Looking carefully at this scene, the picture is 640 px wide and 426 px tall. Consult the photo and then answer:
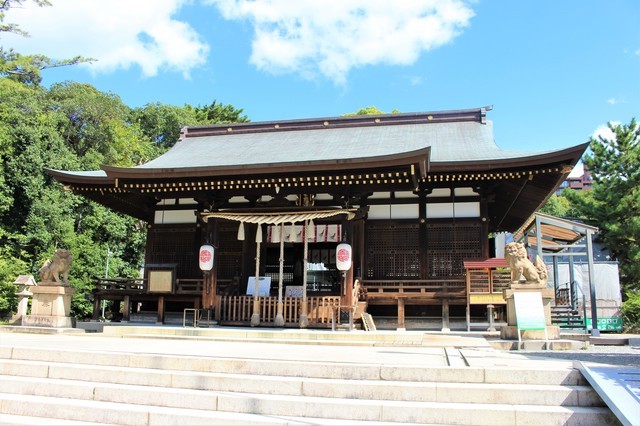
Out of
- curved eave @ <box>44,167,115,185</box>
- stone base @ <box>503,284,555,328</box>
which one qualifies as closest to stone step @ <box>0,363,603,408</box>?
stone base @ <box>503,284,555,328</box>

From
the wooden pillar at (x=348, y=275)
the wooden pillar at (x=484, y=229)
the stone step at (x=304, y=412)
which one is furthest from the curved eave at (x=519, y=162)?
the stone step at (x=304, y=412)

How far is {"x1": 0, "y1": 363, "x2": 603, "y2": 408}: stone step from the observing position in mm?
4848

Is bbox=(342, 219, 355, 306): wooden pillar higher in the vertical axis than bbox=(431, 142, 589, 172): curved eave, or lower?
lower

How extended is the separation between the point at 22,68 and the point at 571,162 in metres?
27.8

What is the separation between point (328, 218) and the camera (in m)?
14.5

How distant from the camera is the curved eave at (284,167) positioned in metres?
11.1

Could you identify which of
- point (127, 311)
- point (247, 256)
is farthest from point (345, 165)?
point (127, 311)

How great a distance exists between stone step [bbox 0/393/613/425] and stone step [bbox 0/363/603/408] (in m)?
0.11

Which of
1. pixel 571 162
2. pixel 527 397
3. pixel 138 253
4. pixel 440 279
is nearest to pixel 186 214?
pixel 440 279

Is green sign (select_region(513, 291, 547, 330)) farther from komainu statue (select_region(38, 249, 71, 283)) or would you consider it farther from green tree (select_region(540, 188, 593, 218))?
green tree (select_region(540, 188, 593, 218))

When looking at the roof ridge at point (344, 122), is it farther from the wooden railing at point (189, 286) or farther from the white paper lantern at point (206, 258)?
the white paper lantern at point (206, 258)

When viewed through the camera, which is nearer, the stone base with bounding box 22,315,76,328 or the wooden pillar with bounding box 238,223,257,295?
the stone base with bounding box 22,315,76,328

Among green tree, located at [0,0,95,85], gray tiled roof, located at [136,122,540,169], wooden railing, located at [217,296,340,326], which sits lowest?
wooden railing, located at [217,296,340,326]

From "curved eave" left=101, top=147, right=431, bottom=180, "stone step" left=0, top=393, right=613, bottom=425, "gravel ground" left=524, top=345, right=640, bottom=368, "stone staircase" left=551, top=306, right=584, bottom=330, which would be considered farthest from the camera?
"stone staircase" left=551, top=306, right=584, bottom=330
